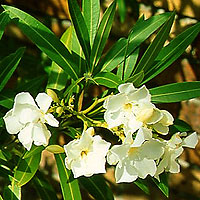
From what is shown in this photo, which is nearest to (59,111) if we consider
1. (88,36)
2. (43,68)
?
(88,36)

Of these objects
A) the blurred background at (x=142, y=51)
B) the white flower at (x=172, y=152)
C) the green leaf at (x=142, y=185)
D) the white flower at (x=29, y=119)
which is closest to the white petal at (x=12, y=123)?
the white flower at (x=29, y=119)

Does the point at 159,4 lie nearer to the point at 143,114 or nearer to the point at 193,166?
the point at 193,166

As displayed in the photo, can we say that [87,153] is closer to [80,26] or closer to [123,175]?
[123,175]

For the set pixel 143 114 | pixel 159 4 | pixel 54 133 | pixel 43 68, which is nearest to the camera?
pixel 143 114

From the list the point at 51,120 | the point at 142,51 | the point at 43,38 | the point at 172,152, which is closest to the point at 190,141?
the point at 172,152

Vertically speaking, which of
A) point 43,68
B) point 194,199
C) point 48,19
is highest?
point 48,19
